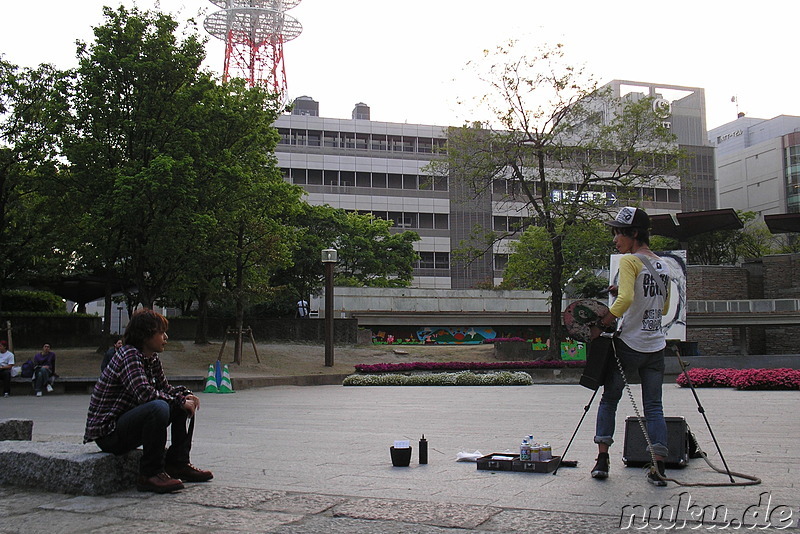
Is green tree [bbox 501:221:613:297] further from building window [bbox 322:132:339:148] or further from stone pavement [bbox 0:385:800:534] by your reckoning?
building window [bbox 322:132:339:148]

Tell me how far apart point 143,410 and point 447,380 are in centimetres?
2020

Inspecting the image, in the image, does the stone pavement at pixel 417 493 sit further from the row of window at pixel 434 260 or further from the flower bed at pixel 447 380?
the row of window at pixel 434 260

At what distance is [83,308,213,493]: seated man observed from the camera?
18.0 feet

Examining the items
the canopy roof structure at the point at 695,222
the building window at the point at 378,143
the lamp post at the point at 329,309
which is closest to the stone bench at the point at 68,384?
the lamp post at the point at 329,309

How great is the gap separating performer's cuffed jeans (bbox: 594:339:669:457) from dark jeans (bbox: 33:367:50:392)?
19.4 m

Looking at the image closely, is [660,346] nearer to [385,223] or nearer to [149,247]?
[149,247]

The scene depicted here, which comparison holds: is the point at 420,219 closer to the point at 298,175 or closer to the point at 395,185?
the point at 395,185

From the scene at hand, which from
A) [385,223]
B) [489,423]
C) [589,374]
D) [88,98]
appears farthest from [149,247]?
[385,223]

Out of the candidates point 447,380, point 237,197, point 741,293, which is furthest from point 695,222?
point 237,197

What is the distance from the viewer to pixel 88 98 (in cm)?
2634

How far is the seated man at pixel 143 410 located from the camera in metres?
5.48

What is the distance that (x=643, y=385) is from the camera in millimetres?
5844

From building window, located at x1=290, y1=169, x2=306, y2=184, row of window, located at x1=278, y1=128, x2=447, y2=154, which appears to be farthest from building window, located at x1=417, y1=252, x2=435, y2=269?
building window, located at x1=290, y1=169, x2=306, y2=184

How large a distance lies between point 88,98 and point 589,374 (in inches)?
974
